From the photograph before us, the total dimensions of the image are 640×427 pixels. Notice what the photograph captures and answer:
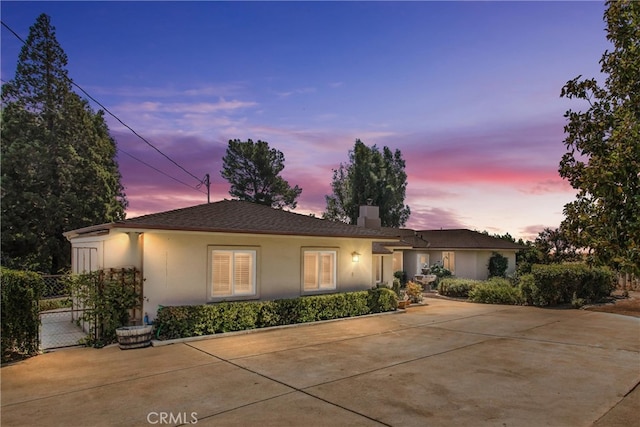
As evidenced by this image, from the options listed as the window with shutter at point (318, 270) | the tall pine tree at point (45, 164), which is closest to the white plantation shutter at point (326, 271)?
the window with shutter at point (318, 270)

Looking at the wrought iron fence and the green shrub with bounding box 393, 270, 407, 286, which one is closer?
the wrought iron fence

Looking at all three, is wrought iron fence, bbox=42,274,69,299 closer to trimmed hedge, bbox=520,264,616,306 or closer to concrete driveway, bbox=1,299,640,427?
concrete driveway, bbox=1,299,640,427

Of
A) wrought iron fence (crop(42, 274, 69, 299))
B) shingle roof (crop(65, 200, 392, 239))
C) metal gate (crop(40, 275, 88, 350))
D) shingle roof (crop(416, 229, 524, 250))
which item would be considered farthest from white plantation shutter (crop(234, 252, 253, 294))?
shingle roof (crop(416, 229, 524, 250))

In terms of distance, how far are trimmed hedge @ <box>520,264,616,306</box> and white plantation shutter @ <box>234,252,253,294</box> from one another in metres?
12.4

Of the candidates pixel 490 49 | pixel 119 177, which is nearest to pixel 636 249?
pixel 490 49

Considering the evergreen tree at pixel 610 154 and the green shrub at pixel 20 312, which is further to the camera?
the green shrub at pixel 20 312

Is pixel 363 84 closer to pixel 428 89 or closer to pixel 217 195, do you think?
pixel 428 89

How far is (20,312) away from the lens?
26.0 ft

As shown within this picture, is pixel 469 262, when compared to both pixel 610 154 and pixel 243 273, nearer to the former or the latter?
pixel 243 273

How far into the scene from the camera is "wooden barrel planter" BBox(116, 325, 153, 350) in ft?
29.2

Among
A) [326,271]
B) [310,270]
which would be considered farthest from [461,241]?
[310,270]

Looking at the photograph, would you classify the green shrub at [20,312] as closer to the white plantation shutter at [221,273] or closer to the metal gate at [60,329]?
the metal gate at [60,329]

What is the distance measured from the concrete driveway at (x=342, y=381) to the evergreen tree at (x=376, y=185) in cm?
2892

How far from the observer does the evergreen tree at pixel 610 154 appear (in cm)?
383
